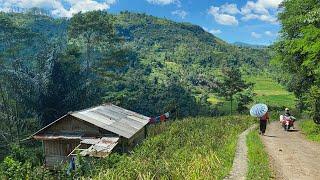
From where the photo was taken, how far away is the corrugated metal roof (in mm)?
26875

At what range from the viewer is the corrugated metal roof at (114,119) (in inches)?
1058

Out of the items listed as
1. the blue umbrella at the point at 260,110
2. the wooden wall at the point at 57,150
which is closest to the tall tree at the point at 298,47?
the blue umbrella at the point at 260,110

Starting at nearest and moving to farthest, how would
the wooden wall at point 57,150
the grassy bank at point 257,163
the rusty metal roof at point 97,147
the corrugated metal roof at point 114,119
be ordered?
the grassy bank at point 257,163 → the rusty metal roof at point 97,147 → the corrugated metal roof at point 114,119 → the wooden wall at point 57,150

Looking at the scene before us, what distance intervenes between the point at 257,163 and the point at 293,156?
3.12m

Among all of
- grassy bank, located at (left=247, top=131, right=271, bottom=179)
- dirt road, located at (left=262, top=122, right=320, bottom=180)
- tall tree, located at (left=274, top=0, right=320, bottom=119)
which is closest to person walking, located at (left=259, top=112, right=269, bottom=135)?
dirt road, located at (left=262, top=122, right=320, bottom=180)

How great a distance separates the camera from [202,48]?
186 metres

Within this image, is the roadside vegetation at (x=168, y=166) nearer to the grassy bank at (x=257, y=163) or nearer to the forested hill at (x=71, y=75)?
the grassy bank at (x=257, y=163)

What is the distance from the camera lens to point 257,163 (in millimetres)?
15281

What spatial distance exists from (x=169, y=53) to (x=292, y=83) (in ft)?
408

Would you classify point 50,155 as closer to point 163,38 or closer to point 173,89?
point 173,89

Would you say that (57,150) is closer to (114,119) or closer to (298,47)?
(114,119)

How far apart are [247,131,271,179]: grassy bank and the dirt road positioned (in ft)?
1.29

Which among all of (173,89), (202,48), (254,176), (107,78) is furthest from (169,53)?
(254,176)

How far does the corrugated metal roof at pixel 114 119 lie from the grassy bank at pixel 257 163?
952 centimetres
